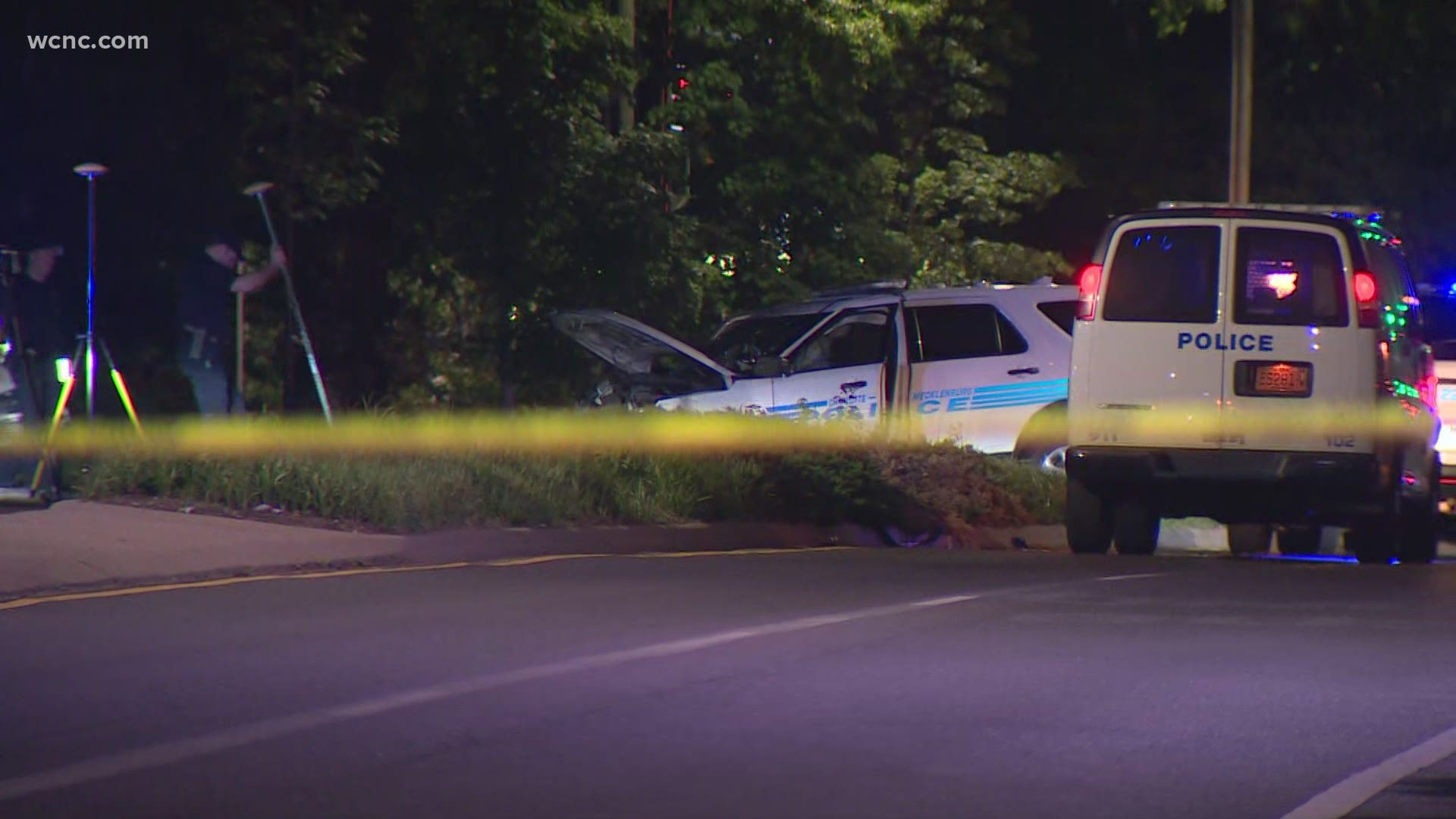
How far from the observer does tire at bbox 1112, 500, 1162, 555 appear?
1593cm

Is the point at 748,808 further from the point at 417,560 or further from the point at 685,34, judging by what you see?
the point at 685,34

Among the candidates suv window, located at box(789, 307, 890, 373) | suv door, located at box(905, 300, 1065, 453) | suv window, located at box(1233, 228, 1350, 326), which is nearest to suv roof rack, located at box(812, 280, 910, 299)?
suv window, located at box(789, 307, 890, 373)

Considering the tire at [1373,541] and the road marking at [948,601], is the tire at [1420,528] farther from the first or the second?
the road marking at [948,601]

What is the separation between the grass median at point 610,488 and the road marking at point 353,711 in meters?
4.49

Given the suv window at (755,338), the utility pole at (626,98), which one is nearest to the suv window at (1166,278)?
the suv window at (755,338)

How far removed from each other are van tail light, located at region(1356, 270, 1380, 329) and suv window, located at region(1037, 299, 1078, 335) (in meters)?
5.77

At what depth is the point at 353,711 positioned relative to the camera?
8.50 metres

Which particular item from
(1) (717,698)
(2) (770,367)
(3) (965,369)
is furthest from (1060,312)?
(1) (717,698)

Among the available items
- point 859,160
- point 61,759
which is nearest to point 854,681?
point 61,759

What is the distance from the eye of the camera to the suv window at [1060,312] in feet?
65.9

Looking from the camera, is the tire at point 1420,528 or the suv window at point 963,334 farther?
the suv window at point 963,334

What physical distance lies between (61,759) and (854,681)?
10.5 ft

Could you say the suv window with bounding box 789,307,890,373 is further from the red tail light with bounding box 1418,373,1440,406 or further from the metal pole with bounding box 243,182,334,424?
the red tail light with bounding box 1418,373,1440,406

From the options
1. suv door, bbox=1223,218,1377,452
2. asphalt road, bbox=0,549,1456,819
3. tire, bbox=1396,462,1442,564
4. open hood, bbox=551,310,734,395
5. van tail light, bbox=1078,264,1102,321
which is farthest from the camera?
open hood, bbox=551,310,734,395
